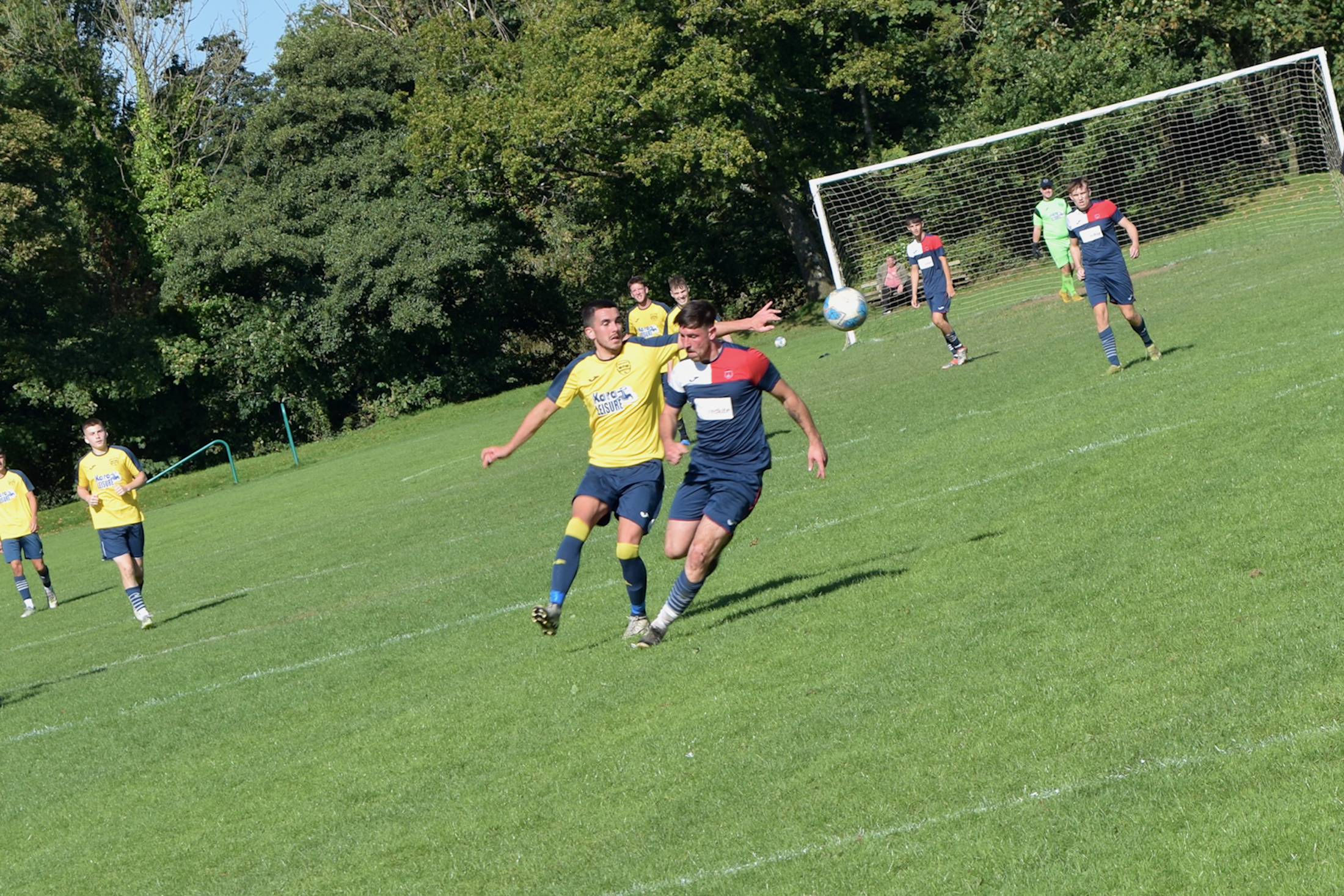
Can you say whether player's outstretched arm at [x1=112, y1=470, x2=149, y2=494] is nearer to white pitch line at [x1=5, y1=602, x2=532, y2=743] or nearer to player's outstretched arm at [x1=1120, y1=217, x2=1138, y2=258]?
white pitch line at [x1=5, y1=602, x2=532, y2=743]

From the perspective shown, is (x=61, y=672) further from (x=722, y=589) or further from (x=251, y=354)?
(x=251, y=354)

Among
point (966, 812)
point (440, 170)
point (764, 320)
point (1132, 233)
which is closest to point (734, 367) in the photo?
point (764, 320)

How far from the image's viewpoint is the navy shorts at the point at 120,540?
15.2 meters

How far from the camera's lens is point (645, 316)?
56.5 ft

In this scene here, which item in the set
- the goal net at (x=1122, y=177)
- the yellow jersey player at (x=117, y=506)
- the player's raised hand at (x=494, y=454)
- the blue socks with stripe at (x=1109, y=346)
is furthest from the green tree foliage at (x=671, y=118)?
the player's raised hand at (x=494, y=454)

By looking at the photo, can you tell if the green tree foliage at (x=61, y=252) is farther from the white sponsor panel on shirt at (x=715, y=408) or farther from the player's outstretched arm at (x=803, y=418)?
the player's outstretched arm at (x=803, y=418)

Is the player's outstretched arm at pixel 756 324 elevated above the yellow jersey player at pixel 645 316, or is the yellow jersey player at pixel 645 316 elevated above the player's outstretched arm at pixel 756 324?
the yellow jersey player at pixel 645 316

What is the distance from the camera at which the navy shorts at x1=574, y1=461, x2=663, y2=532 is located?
934 centimetres

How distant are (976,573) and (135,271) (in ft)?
137

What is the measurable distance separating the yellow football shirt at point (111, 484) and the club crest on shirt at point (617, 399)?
774 cm

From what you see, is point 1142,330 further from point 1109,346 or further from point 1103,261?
point 1103,261

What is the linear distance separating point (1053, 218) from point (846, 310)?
13.6 metres

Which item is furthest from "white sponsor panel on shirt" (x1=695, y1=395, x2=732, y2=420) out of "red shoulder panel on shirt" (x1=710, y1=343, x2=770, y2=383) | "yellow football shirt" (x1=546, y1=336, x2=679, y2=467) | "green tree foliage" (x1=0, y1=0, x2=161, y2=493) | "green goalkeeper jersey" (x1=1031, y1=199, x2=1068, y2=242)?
"green tree foliage" (x1=0, y1=0, x2=161, y2=493)

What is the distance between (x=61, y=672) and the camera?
13.3m
